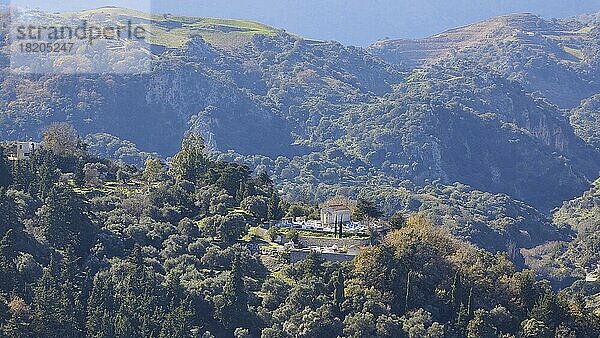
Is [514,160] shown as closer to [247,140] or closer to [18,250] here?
[247,140]

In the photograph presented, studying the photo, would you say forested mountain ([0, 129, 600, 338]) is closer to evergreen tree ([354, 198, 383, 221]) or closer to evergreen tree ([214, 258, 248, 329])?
evergreen tree ([214, 258, 248, 329])

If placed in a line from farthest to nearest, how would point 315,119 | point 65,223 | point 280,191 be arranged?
point 315,119 < point 280,191 < point 65,223

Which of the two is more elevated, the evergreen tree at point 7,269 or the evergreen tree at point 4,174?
the evergreen tree at point 4,174

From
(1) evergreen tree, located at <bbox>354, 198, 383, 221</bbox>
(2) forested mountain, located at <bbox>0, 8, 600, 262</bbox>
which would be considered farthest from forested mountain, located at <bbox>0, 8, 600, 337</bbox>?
(1) evergreen tree, located at <bbox>354, 198, 383, 221</bbox>

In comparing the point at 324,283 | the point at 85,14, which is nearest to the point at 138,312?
the point at 324,283

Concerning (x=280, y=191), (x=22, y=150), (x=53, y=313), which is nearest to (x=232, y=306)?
(x=53, y=313)

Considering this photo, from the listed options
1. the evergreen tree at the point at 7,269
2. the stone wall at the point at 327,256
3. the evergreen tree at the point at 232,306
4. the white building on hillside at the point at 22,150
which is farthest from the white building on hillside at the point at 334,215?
the white building on hillside at the point at 22,150

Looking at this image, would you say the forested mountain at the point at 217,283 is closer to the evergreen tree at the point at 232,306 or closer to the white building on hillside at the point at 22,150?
the evergreen tree at the point at 232,306

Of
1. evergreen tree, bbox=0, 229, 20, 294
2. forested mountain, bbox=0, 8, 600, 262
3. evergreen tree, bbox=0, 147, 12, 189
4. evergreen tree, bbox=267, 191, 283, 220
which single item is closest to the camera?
evergreen tree, bbox=0, 229, 20, 294

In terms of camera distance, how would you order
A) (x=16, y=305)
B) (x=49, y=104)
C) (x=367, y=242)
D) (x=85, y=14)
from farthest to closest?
1. (x=85, y=14)
2. (x=49, y=104)
3. (x=367, y=242)
4. (x=16, y=305)

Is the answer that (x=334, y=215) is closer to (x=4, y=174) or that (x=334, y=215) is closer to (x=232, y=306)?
(x=232, y=306)

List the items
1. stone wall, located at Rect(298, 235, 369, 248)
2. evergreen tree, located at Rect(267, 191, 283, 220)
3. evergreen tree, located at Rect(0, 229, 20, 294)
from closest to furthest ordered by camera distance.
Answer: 1. evergreen tree, located at Rect(0, 229, 20, 294)
2. stone wall, located at Rect(298, 235, 369, 248)
3. evergreen tree, located at Rect(267, 191, 283, 220)
